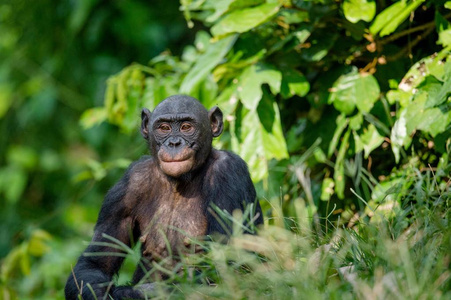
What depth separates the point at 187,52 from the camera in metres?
6.62

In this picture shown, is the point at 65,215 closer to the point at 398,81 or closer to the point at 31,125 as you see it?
the point at 31,125

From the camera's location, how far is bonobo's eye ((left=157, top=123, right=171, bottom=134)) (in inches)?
178

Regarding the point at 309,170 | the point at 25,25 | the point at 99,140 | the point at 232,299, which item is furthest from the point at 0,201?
the point at 232,299

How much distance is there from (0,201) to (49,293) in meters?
4.34

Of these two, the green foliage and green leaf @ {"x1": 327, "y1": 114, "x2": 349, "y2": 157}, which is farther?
green leaf @ {"x1": 327, "y1": 114, "x2": 349, "y2": 157}

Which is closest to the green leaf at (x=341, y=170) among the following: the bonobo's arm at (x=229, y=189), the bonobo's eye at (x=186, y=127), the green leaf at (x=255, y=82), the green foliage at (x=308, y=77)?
the green foliage at (x=308, y=77)

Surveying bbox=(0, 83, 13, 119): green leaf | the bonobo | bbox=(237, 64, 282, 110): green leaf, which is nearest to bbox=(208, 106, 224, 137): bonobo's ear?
the bonobo

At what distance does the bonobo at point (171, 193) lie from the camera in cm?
436

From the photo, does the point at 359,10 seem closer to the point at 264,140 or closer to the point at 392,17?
the point at 392,17

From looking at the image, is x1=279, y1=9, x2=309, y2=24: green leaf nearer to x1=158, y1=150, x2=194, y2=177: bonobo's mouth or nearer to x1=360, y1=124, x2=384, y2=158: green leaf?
x1=360, y1=124, x2=384, y2=158: green leaf

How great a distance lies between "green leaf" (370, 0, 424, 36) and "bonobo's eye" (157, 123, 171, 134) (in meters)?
1.45

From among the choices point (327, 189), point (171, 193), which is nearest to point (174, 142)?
point (171, 193)

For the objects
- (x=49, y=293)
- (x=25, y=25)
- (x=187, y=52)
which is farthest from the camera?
(x=25, y=25)

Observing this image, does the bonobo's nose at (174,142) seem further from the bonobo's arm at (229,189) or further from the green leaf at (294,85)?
the green leaf at (294,85)
